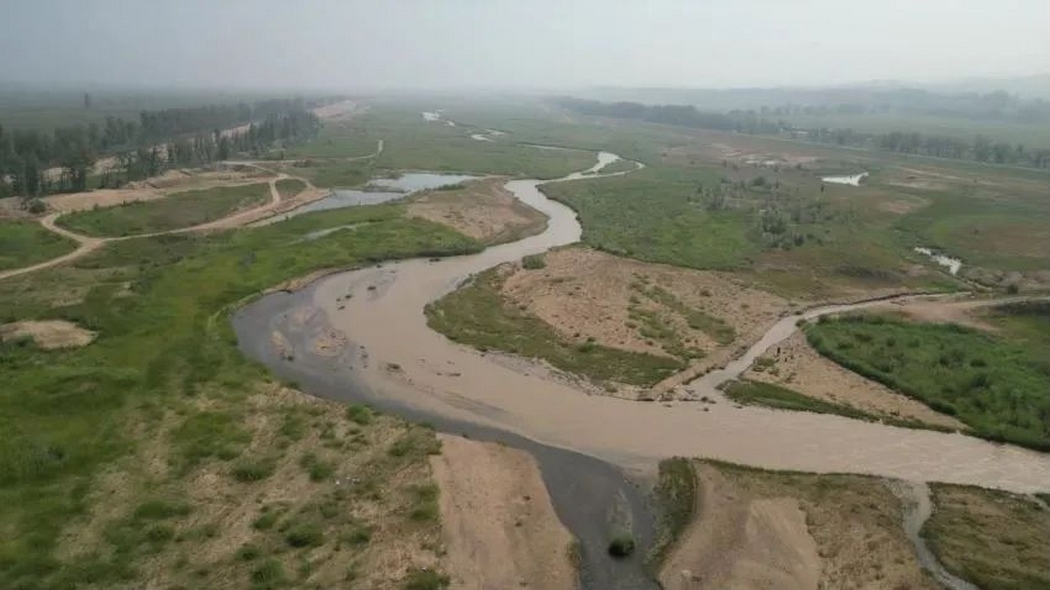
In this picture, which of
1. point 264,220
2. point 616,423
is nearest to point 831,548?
point 616,423

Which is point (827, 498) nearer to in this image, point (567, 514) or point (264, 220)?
point (567, 514)

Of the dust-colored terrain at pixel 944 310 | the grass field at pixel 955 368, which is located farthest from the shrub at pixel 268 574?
the dust-colored terrain at pixel 944 310

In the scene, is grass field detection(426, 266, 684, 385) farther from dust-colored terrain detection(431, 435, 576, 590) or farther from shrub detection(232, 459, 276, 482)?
shrub detection(232, 459, 276, 482)

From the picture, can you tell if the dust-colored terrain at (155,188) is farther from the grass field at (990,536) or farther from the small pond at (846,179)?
the small pond at (846,179)

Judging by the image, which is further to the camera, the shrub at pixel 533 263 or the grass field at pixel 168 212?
the grass field at pixel 168 212

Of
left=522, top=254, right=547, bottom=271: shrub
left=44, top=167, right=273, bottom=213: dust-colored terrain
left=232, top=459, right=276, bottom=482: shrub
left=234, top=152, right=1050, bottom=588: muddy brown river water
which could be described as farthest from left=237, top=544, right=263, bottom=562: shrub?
left=44, top=167, right=273, bottom=213: dust-colored terrain
